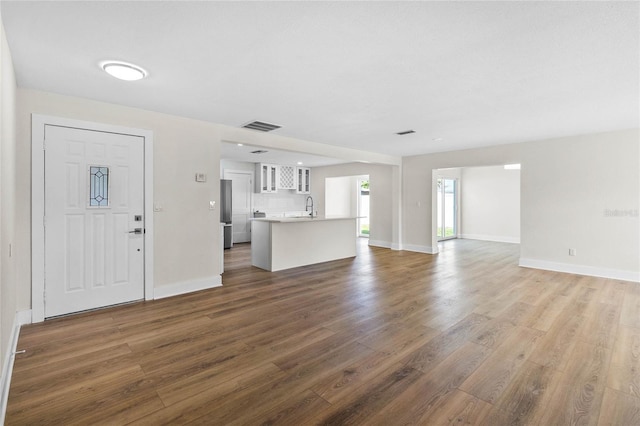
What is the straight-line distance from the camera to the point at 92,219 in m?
3.57

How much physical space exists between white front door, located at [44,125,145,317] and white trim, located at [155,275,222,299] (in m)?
0.24

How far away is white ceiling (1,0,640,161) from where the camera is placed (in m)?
1.90

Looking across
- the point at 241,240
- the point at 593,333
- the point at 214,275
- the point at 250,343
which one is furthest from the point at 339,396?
the point at 241,240

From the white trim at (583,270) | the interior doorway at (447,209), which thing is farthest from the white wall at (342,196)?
the white trim at (583,270)

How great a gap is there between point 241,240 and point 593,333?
8186 mm

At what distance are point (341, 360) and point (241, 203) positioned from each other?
7478 millimetres

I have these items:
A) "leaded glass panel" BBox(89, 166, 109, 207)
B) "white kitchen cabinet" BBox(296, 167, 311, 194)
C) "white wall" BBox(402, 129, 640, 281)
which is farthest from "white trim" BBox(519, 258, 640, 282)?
"leaded glass panel" BBox(89, 166, 109, 207)

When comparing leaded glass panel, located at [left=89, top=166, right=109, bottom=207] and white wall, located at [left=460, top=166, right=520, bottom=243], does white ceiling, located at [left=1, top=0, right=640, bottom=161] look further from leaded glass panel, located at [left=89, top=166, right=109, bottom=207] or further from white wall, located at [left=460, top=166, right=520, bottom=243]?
white wall, located at [left=460, top=166, right=520, bottom=243]

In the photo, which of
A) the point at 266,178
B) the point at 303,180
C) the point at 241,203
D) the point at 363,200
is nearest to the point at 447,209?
the point at 363,200

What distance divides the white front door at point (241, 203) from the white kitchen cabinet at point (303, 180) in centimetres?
163

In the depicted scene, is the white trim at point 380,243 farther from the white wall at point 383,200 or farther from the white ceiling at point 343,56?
the white ceiling at point 343,56

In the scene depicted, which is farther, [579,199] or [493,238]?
[493,238]

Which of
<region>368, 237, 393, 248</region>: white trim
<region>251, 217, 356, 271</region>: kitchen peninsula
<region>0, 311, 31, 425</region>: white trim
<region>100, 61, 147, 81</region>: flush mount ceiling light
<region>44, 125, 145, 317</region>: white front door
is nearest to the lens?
<region>0, 311, 31, 425</region>: white trim

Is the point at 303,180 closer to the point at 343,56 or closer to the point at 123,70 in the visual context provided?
the point at 123,70
